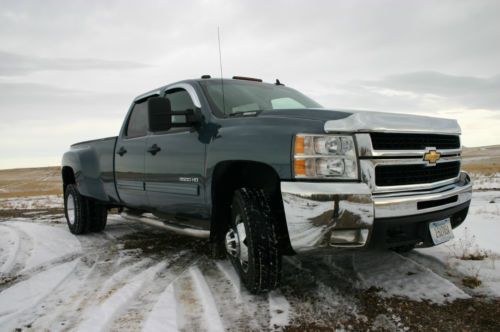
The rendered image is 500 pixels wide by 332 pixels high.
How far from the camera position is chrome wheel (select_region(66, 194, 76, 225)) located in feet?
20.6

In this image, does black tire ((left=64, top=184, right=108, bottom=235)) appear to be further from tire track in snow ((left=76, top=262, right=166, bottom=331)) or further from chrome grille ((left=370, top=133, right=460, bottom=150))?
chrome grille ((left=370, top=133, right=460, bottom=150))

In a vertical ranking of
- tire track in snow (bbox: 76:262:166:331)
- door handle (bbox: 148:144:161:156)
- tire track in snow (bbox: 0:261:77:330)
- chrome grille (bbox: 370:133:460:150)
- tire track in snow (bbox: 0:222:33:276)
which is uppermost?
Result: door handle (bbox: 148:144:161:156)

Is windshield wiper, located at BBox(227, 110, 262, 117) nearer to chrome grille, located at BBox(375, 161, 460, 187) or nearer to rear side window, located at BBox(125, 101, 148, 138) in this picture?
chrome grille, located at BBox(375, 161, 460, 187)

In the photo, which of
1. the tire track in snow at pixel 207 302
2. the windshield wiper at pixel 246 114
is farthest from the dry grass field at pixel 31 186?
the windshield wiper at pixel 246 114

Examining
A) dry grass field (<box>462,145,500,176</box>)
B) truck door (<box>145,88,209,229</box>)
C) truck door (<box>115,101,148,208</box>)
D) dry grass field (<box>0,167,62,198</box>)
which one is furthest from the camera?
dry grass field (<box>0,167,62,198</box>)

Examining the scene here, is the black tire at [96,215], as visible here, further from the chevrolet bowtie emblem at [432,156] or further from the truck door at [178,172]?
the chevrolet bowtie emblem at [432,156]

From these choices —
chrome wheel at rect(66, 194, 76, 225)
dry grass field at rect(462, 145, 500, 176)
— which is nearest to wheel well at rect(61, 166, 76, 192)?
chrome wheel at rect(66, 194, 76, 225)

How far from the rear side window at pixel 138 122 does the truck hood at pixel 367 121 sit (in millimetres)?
2251

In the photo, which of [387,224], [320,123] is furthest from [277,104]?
[387,224]

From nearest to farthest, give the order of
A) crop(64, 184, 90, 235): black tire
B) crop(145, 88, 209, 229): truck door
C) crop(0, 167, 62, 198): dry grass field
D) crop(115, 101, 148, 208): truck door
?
crop(145, 88, 209, 229): truck door, crop(115, 101, 148, 208): truck door, crop(64, 184, 90, 235): black tire, crop(0, 167, 62, 198): dry grass field

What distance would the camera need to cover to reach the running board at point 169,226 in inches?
142

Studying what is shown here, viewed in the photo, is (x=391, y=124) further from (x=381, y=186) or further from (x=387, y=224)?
(x=387, y=224)

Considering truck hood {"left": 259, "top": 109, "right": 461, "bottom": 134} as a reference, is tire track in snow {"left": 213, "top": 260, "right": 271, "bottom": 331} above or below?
below

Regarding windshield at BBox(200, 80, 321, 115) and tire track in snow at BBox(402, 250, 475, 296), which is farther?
windshield at BBox(200, 80, 321, 115)
